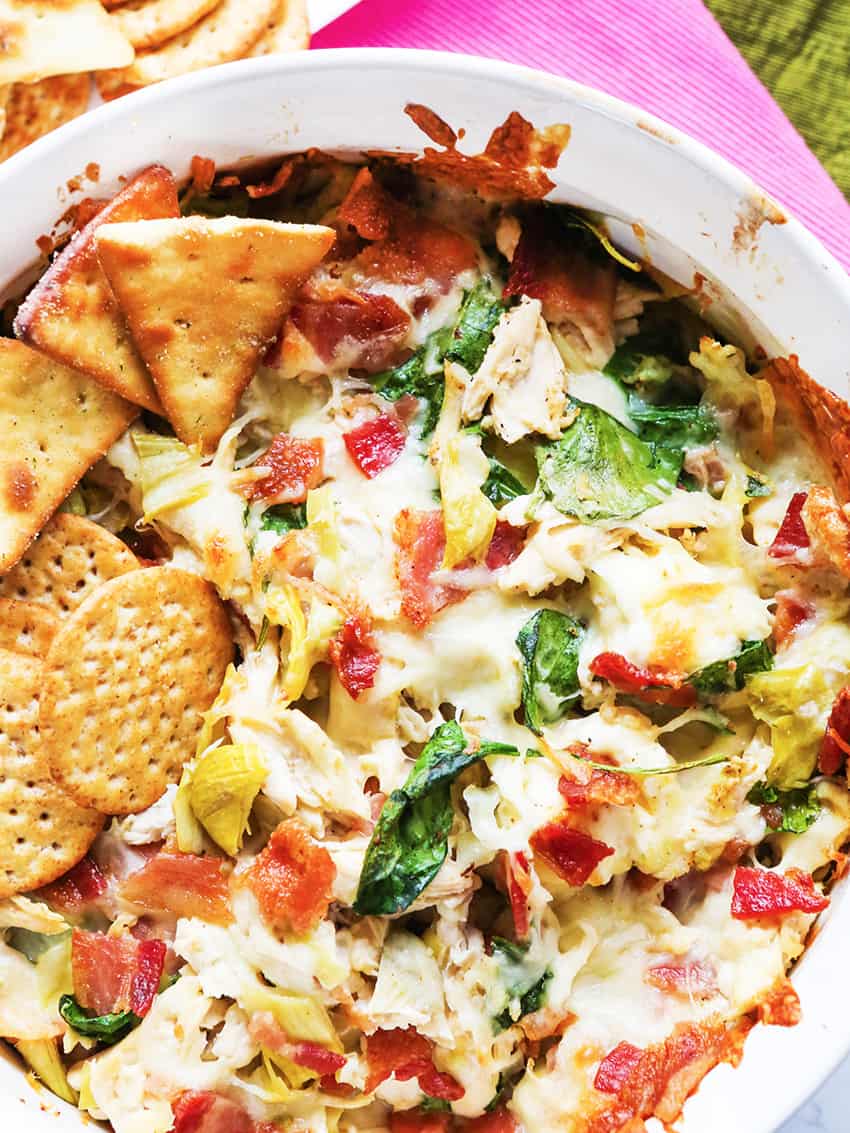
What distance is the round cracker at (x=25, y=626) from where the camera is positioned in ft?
8.00

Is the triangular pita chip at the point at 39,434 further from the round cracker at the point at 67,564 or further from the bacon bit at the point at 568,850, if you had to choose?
the bacon bit at the point at 568,850

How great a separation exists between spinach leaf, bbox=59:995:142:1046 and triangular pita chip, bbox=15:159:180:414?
1175 mm

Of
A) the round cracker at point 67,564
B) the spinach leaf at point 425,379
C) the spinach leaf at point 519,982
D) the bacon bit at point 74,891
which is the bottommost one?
the bacon bit at point 74,891

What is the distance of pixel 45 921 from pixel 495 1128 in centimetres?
92

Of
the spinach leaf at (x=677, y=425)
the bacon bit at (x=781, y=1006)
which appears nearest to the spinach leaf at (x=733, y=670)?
the spinach leaf at (x=677, y=425)

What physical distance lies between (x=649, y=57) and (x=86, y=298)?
1.47 m

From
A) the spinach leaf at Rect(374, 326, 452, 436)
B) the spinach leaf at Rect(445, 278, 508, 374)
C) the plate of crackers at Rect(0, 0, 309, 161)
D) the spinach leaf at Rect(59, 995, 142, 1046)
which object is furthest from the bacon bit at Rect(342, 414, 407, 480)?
the spinach leaf at Rect(59, 995, 142, 1046)

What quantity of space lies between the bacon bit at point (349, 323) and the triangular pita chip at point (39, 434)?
1.26ft

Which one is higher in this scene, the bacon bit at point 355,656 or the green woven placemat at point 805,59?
the green woven placemat at point 805,59

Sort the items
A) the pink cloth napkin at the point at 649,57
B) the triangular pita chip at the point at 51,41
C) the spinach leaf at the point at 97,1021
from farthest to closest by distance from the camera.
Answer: the pink cloth napkin at the point at 649,57 → the triangular pita chip at the point at 51,41 → the spinach leaf at the point at 97,1021

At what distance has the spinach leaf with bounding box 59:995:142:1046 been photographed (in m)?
2.38

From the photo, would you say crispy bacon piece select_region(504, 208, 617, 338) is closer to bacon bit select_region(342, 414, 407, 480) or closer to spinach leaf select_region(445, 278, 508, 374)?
spinach leaf select_region(445, 278, 508, 374)

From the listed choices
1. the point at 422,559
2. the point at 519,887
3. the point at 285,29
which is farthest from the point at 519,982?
the point at 285,29

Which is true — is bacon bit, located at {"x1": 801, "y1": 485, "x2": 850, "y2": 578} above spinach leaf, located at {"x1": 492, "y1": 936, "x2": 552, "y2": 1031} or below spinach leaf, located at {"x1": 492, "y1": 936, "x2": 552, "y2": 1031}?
above
